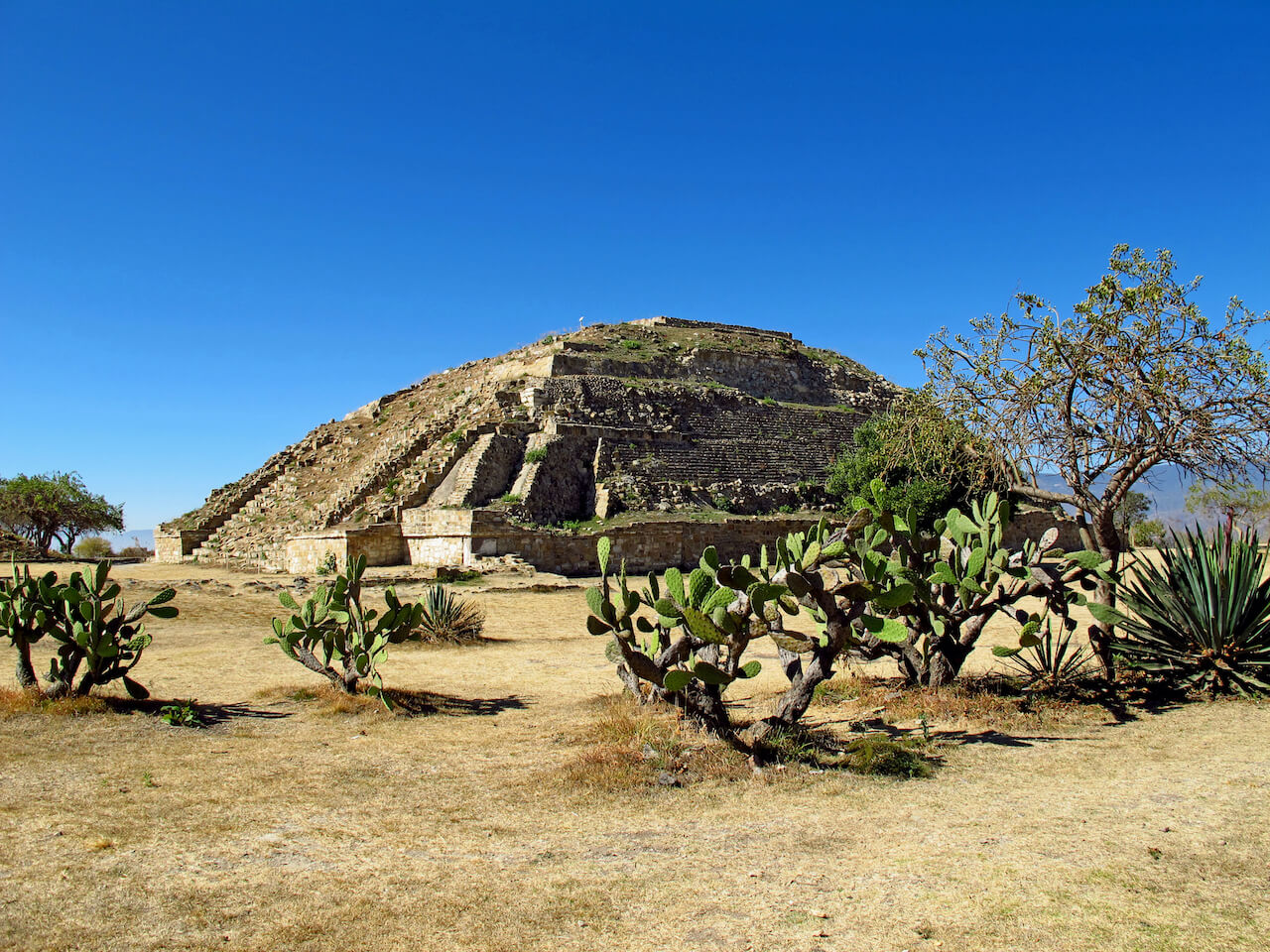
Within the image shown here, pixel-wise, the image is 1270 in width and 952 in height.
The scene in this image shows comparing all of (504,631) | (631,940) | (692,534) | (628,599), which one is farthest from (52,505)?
(631,940)

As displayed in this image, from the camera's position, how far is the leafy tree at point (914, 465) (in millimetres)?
11078

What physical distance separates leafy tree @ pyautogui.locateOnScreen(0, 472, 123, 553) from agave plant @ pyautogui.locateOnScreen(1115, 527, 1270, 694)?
33.2 m

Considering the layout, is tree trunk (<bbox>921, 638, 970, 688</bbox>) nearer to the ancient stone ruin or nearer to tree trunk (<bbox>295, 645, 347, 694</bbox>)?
tree trunk (<bbox>295, 645, 347, 694</bbox>)

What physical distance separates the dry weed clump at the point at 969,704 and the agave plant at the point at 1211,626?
806 mm

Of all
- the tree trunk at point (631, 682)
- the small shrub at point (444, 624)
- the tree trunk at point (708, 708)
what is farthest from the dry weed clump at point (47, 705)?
the small shrub at point (444, 624)

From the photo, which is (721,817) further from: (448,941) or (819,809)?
(448,941)

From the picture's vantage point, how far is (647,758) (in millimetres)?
5324

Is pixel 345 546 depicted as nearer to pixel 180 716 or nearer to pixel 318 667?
pixel 318 667

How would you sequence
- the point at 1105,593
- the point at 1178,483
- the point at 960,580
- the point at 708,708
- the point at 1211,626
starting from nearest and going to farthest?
1. the point at 708,708
2. the point at 960,580
3. the point at 1211,626
4. the point at 1105,593
5. the point at 1178,483

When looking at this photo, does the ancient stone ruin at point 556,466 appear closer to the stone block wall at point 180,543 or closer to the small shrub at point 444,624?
the stone block wall at point 180,543

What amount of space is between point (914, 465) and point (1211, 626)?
7.44 meters

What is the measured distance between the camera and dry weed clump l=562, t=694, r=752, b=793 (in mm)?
4992

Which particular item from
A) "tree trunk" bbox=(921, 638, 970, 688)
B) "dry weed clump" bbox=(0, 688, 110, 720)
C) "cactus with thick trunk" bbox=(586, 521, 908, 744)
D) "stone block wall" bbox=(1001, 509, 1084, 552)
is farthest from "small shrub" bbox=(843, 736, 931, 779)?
"stone block wall" bbox=(1001, 509, 1084, 552)

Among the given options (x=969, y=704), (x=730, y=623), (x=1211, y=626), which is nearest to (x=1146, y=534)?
(x=1211, y=626)
